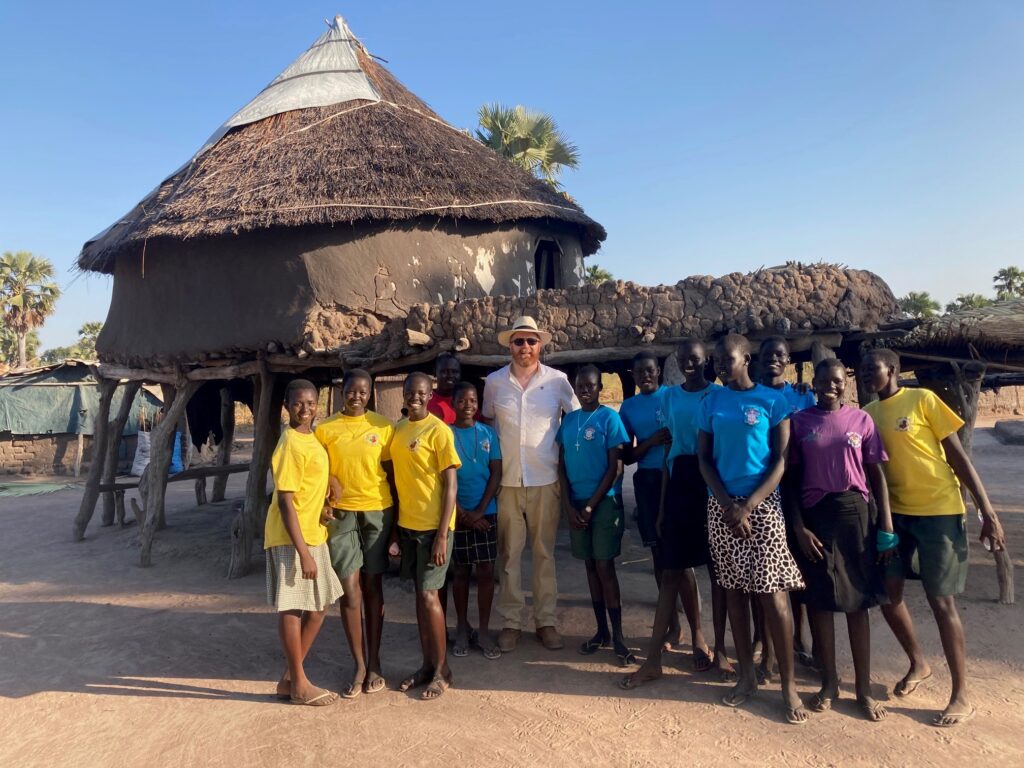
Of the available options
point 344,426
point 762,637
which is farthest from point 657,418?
point 344,426

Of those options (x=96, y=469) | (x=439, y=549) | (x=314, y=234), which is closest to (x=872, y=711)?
(x=439, y=549)

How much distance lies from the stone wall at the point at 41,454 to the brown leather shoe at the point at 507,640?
14.2 meters

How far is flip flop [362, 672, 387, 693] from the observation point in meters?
3.65

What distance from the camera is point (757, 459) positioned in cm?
318

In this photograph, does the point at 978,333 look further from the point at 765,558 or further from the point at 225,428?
the point at 225,428

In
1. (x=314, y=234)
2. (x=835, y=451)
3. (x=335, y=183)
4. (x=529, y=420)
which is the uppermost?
(x=335, y=183)

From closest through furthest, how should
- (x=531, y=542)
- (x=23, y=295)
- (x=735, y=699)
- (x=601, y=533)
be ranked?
1. (x=735, y=699)
2. (x=601, y=533)
3. (x=531, y=542)
4. (x=23, y=295)

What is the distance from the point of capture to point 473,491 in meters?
3.93

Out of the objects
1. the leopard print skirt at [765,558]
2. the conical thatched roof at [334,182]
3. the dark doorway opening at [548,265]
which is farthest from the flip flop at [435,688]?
the dark doorway opening at [548,265]

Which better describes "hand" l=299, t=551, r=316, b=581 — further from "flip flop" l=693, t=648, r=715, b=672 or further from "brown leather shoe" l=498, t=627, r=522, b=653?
"flip flop" l=693, t=648, r=715, b=672

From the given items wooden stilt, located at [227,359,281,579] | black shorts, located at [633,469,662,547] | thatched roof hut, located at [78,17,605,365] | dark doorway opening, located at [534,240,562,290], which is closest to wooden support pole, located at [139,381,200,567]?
thatched roof hut, located at [78,17,605,365]

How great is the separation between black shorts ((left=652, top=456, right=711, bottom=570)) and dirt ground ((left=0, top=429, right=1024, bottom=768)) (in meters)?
0.68

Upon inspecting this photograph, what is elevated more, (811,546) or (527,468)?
(527,468)

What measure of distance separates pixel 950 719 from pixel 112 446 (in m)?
9.79
